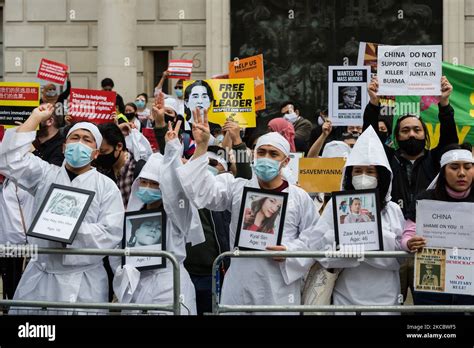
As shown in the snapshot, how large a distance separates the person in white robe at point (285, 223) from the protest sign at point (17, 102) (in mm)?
2911

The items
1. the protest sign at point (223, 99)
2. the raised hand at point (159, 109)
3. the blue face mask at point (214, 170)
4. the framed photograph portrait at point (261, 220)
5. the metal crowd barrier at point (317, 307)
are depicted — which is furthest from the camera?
the protest sign at point (223, 99)

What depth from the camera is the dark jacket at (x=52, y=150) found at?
10.9 metres

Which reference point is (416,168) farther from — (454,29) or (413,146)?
(454,29)

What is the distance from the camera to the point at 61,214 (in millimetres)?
8266

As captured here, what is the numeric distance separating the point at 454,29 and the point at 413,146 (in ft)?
44.7

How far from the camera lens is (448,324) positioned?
7715 millimetres

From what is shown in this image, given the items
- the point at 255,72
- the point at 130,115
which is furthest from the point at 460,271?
the point at 130,115

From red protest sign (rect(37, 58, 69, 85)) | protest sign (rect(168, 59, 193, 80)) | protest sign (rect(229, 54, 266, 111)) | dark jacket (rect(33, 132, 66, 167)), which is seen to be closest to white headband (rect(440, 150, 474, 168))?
dark jacket (rect(33, 132, 66, 167))

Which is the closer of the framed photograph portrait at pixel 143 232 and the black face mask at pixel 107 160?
the framed photograph portrait at pixel 143 232

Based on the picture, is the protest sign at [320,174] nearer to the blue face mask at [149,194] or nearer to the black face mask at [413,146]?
the black face mask at [413,146]

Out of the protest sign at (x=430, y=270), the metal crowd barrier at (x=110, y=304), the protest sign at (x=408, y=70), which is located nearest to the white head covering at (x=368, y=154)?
the protest sign at (x=430, y=270)

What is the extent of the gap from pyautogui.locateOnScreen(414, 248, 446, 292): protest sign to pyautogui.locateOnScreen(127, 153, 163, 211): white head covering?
79.6 inches

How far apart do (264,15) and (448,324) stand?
16577 mm

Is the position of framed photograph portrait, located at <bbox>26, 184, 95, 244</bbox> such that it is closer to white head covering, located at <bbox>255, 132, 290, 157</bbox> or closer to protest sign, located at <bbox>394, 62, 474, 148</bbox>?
white head covering, located at <bbox>255, 132, 290, 157</bbox>
